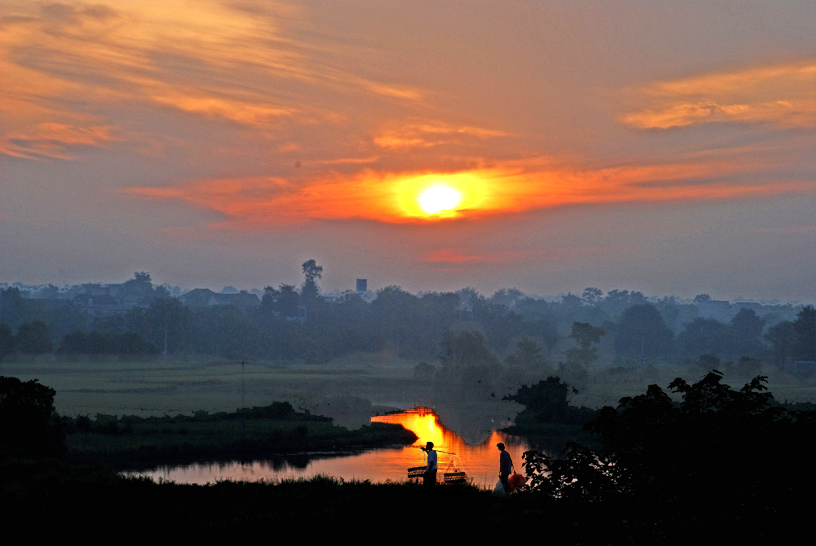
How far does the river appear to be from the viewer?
58.6 m

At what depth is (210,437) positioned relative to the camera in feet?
245

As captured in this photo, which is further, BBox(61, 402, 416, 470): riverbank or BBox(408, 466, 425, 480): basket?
BBox(61, 402, 416, 470): riverbank

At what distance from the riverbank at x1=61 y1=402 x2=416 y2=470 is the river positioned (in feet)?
10.7

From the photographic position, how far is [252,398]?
381 feet

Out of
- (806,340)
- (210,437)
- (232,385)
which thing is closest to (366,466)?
(210,437)

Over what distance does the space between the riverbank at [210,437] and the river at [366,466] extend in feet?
10.7

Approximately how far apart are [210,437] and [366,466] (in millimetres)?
16591

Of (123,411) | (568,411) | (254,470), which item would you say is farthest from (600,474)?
(123,411)

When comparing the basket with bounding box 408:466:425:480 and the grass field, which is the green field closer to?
the grass field

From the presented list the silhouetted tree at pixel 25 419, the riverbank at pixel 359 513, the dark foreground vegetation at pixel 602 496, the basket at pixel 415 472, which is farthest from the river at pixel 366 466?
the dark foreground vegetation at pixel 602 496

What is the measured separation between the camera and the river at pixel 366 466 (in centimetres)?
5859

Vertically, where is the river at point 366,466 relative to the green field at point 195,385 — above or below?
below

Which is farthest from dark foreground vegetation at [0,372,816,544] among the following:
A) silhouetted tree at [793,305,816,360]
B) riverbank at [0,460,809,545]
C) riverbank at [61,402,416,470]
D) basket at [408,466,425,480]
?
silhouetted tree at [793,305,816,360]

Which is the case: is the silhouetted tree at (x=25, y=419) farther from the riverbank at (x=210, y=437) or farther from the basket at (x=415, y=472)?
the basket at (x=415, y=472)
